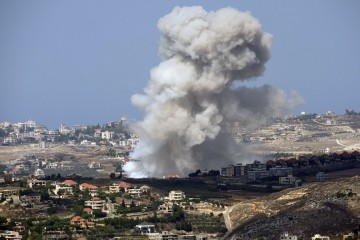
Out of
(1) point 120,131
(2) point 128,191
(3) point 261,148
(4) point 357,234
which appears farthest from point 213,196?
(1) point 120,131

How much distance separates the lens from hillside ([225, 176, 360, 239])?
244 ft

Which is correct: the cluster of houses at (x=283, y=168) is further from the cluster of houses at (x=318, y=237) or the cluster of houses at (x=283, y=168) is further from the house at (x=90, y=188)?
the cluster of houses at (x=318, y=237)

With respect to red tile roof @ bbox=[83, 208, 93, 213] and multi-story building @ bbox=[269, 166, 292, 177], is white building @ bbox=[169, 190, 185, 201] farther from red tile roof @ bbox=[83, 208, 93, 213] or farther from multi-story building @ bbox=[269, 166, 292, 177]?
multi-story building @ bbox=[269, 166, 292, 177]

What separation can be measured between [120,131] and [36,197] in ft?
335

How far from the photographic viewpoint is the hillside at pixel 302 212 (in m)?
74.3

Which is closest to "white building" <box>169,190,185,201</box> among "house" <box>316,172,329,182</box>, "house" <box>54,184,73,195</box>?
"house" <box>54,184,73,195</box>

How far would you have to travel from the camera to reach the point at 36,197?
3543 inches

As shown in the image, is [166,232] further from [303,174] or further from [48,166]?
[48,166]

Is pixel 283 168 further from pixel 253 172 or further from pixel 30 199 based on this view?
pixel 30 199

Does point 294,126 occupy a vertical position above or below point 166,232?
above

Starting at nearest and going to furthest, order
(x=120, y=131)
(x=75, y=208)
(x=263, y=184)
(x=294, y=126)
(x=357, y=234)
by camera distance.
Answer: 1. (x=357, y=234)
2. (x=75, y=208)
3. (x=263, y=184)
4. (x=294, y=126)
5. (x=120, y=131)

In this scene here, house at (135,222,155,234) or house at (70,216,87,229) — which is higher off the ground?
house at (70,216,87,229)

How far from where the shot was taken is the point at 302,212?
78.6 m

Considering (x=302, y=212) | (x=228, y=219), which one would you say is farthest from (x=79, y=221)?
(x=302, y=212)
